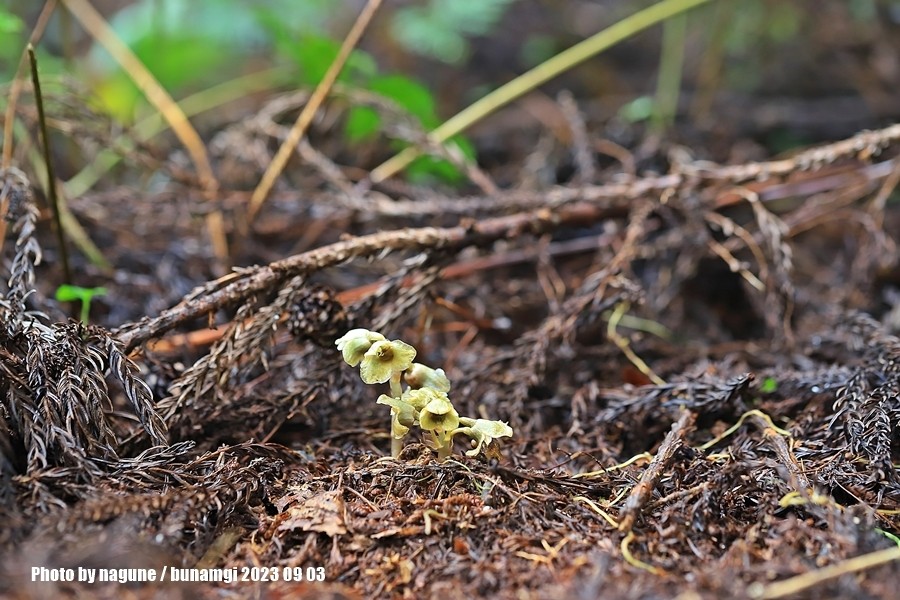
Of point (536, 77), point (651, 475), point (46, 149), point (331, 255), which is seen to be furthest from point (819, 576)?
point (536, 77)

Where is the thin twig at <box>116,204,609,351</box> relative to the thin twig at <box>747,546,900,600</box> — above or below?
above

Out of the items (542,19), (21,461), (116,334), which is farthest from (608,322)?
(542,19)

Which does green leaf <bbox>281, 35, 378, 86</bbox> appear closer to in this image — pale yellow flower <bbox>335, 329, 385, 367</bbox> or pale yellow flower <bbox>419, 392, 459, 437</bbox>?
pale yellow flower <bbox>335, 329, 385, 367</bbox>

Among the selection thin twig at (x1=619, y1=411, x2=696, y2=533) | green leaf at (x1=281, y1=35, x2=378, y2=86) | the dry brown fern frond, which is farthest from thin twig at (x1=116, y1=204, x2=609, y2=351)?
green leaf at (x1=281, y1=35, x2=378, y2=86)

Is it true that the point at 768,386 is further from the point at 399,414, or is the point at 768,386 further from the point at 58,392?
the point at 58,392

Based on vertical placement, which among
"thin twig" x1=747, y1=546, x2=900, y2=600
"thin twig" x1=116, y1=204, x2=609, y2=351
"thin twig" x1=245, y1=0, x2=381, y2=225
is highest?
"thin twig" x1=245, y1=0, x2=381, y2=225

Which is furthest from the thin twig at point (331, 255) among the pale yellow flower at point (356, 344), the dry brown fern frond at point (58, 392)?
the pale yellow flower at point (356, 344)
